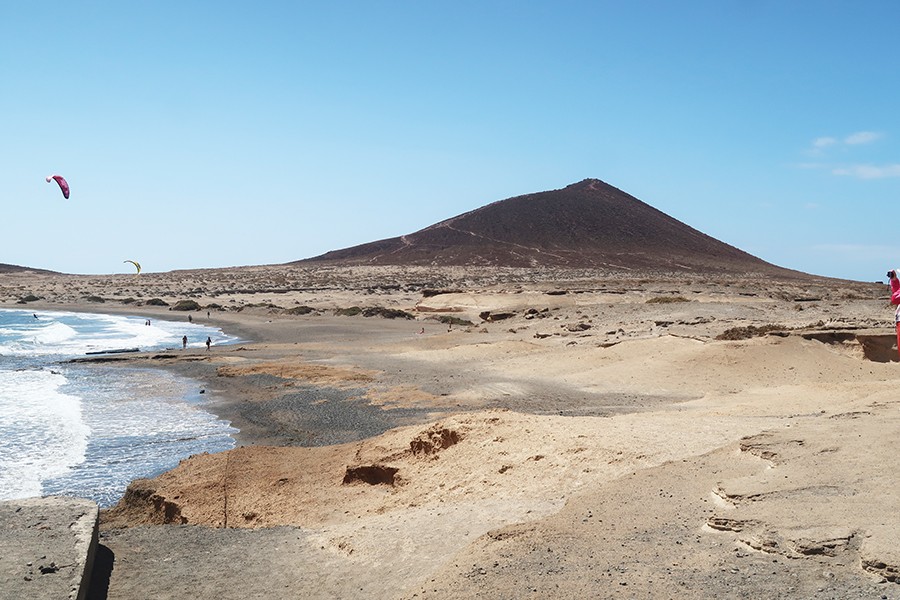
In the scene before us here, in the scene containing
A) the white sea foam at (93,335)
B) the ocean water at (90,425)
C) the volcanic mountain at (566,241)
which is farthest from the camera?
the volcanic mountain at (566,241)

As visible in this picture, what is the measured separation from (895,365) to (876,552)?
47.7 ft

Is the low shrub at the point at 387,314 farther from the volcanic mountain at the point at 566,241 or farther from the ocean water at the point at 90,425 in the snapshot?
the volcanic mountain at the point at 566,241

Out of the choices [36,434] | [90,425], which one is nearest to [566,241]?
[90,425]

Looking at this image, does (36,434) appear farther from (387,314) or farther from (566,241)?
(566,241)

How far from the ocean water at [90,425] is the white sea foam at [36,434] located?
2 cm

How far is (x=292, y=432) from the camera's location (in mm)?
16469

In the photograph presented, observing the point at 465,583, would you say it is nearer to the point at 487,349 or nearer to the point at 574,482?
the point at 574,482

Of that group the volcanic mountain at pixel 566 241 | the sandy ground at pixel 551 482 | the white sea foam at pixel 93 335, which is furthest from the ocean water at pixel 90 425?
the volcanic mountain at pixel 566 241

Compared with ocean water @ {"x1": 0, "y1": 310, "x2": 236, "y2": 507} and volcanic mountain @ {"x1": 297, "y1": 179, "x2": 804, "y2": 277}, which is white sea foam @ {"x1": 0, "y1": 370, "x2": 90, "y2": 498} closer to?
ocean water @ {"x1": 0, "y1": 310, "x2": 236, "y2": 507}

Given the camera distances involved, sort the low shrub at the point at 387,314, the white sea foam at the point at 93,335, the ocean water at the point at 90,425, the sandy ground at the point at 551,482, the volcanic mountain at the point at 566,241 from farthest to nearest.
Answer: the volcanic mountain at the point at 566,241 → the low shrub at the point at 387,314 → the white sea foam at the point at 93,335 → the ocean water at the point at 90,425 → the sandy ground at the point at 551,482

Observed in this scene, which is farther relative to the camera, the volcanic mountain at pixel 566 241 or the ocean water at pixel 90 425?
the volcanic mountain at pixel 566 241

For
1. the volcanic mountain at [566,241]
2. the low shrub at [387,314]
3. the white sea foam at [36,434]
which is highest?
the volcanic mountain at [566,241]

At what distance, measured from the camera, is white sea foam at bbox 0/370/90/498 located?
1347 centimetres

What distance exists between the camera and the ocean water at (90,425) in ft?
44.0
